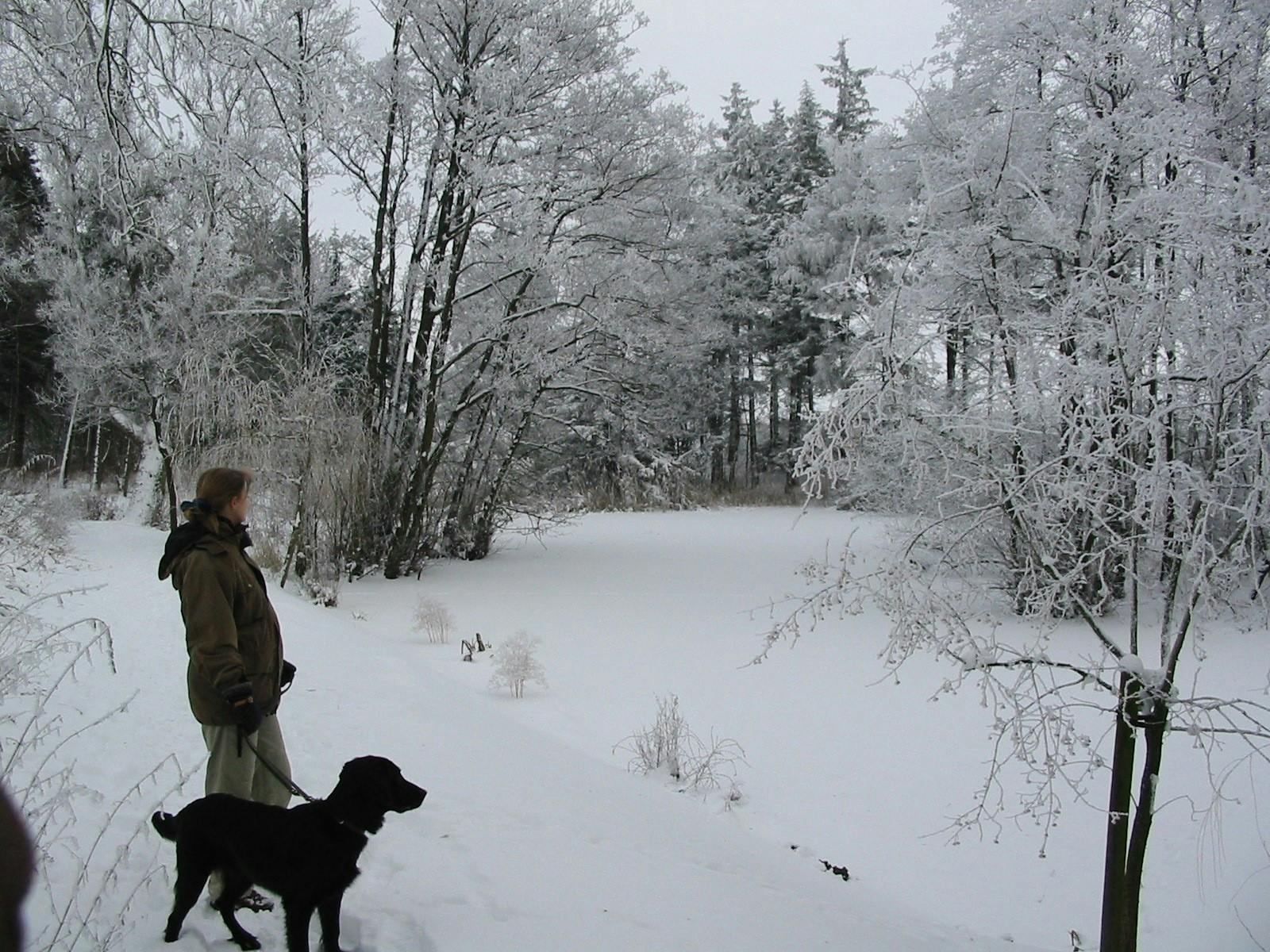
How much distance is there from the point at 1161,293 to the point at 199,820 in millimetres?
4328

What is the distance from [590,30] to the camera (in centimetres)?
1428

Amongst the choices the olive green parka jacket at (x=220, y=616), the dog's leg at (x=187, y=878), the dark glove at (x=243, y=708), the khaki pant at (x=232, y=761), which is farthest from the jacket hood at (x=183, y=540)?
the dog's leg at (x=187, y=878)

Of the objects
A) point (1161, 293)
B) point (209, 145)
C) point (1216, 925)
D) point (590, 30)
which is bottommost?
point (1216, 925)

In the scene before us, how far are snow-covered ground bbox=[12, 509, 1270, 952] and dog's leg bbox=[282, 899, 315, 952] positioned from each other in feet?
1.17

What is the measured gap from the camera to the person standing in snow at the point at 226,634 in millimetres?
2980

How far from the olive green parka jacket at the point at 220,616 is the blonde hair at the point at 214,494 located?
0.03m

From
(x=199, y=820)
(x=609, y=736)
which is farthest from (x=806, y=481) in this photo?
(x=609, y=736)

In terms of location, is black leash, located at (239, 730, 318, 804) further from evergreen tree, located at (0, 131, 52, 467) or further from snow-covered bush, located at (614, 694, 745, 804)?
evergreen tree, located at (0, 131, 52, 467)

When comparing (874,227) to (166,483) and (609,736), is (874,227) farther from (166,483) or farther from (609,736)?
(609,736)

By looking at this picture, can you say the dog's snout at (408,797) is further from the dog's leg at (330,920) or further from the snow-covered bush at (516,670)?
the snow-covered bush at (516,670)

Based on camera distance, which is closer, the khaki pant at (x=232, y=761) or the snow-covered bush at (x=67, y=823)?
the snow-covered bush at (x=67, y=823)

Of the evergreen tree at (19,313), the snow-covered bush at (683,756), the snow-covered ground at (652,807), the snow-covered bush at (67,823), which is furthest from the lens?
the evergreen tree at (19,313)

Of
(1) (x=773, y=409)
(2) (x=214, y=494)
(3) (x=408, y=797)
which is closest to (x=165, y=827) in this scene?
(3) (x=408, y=797)

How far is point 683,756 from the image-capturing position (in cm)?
662
